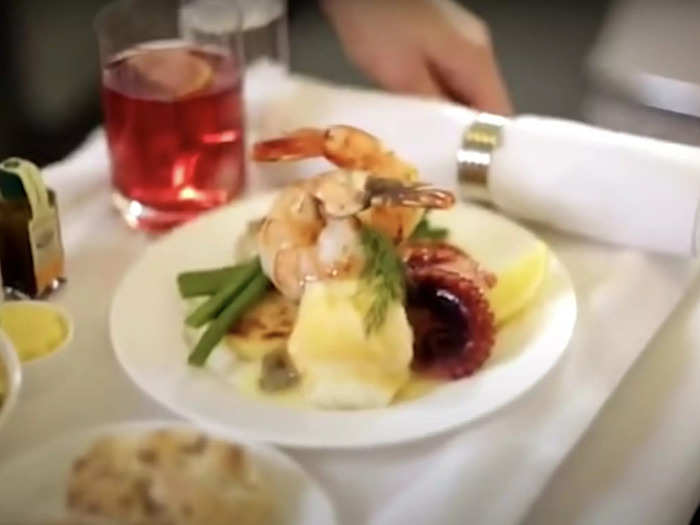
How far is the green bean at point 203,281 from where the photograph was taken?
742 mm

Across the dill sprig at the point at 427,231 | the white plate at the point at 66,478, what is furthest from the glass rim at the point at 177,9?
the white plate at the point at 66,478

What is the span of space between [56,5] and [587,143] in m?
0.53

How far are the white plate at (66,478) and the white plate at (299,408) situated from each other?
0.02m

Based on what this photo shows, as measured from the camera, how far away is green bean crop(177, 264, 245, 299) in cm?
74

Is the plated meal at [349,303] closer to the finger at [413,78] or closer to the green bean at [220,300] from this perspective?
the green bean at [220,300]

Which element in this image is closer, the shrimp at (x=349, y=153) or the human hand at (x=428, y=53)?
the shrimp at (x=349, y=153)

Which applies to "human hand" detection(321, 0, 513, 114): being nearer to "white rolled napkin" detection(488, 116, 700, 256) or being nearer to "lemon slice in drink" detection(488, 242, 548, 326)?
"white rolled napkin" detection(488, 116, 700, 256)

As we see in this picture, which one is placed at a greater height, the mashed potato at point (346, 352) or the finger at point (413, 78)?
the mashed potato at point (346, 352)

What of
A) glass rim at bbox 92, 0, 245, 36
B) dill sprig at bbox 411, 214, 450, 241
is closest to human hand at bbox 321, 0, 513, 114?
glass rim at bbox 92, 0, 245, 36

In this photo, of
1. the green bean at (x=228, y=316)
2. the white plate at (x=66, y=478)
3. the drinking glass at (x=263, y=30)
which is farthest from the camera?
the drinking glass at (x=263, y=30)

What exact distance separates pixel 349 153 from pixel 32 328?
0.71ft

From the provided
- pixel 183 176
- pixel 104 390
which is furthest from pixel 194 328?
pixel 183 176

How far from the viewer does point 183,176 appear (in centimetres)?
86

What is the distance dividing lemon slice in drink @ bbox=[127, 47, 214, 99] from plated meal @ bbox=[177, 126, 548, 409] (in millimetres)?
151
